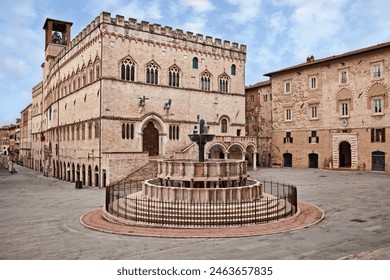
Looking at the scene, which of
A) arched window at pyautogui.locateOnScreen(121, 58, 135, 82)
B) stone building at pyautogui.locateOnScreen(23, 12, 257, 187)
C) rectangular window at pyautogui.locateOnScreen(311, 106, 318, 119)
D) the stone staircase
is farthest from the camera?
rectangular window at pyautogui.locateOnScreen(311, 106, 318, 119)

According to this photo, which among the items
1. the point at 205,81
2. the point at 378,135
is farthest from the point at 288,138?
the point at 205,81

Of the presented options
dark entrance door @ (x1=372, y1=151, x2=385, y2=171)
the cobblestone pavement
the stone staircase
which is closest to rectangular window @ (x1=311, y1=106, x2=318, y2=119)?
dark entrance door @ (x1=372, y1=151, x2=385, y2=171)

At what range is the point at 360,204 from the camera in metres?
17.1

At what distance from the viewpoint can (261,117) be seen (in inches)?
1863

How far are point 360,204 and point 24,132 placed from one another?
72.0m

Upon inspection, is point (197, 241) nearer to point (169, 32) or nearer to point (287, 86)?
point (169, 32)

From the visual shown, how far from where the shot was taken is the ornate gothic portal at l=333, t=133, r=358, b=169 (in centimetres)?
3484

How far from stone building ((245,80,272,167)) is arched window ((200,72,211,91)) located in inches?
488

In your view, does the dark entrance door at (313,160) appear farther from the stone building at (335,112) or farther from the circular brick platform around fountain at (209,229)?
the circular brick platform around fountain at (209,229)

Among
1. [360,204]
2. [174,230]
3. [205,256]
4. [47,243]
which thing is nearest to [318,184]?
[360,204]

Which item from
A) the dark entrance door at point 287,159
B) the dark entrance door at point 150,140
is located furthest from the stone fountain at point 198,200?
the dark entrance door at point 287,159

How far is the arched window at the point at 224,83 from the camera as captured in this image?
37994mm

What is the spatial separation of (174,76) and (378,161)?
75.4 feet

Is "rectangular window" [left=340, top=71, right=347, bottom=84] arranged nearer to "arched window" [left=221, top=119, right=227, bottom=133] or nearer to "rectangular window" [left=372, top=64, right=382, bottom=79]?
"rectangular window" [left=372, top=64, right=382, bottom=79]
